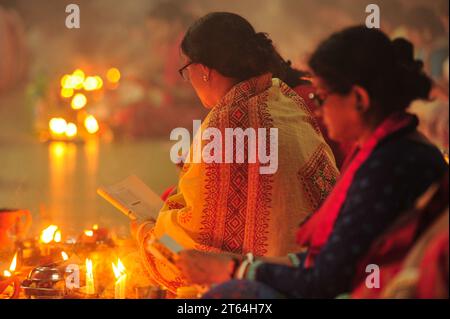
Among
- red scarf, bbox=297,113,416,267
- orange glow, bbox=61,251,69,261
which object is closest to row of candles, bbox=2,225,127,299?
orange glow, bbox=61,251,69,261

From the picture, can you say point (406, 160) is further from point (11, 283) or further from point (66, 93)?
point (66, 93)

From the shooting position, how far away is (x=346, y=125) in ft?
6.88

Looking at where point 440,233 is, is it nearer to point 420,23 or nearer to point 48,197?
point 48,197

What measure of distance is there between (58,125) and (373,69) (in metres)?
9.12

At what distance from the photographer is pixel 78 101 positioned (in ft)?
35.9

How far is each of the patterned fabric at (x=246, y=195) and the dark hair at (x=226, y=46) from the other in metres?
0.13

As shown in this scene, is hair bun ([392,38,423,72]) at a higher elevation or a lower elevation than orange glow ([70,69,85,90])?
lower

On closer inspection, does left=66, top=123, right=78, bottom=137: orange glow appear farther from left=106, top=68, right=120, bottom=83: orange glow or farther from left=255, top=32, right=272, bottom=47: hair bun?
left=255, top=32, right=272, bottom=47: hair bun

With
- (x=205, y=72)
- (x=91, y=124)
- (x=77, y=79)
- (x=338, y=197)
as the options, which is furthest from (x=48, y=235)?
(x=77, y=79)

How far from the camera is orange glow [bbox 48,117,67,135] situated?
35.1ft

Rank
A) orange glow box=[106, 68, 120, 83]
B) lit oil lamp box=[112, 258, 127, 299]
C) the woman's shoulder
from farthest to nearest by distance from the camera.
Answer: orange glow box=[106, 68, 120, 83]
lit oil lamp box=[112, 258, 127, 299]
the woman's shoulder

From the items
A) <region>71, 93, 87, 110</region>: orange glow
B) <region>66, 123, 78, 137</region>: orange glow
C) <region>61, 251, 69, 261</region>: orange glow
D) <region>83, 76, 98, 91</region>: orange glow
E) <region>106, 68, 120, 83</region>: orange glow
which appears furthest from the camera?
<region>106, 68, 120, 83</region>: orange glow

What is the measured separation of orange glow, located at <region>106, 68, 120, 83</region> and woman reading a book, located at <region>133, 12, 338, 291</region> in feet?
28.9
